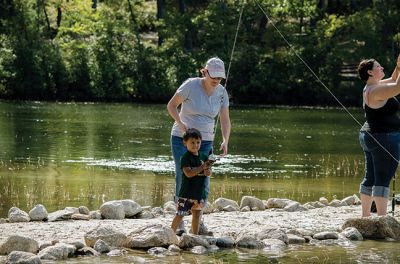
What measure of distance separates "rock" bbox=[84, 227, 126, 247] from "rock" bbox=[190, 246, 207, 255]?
671 mm

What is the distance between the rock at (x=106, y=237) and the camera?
30.6 feet

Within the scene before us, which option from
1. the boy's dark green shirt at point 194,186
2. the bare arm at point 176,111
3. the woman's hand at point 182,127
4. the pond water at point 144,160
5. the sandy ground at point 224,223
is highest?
the bare arm at point 176,111

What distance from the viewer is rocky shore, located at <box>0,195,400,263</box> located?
29.7ft

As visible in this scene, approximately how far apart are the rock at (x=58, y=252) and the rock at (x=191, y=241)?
1.09 m

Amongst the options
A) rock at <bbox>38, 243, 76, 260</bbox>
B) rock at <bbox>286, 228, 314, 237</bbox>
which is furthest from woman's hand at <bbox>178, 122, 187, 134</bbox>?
rock at <bbox>38, 243, 76, 260</bbox>

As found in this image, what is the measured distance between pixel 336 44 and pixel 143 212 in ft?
151

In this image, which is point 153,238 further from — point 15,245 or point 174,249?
point 15,245

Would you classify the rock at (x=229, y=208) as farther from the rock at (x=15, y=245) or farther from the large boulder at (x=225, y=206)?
the rock at (x=15, y=245)

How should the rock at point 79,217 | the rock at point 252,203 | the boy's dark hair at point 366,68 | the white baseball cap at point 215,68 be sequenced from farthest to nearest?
the rock at point 252,203, the rock at point 79,217, the boy's dark hair at point 366,68, the white baseball cap at point 215,68

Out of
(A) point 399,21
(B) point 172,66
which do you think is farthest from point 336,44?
(B) point 172,66

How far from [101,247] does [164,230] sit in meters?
0.66

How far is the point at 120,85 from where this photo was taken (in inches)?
2115

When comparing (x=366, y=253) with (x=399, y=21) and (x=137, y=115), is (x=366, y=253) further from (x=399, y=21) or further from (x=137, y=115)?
(x=399, y=21)

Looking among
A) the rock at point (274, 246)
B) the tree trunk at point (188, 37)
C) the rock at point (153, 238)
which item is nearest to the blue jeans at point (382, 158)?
the rock at point (274, 246)
